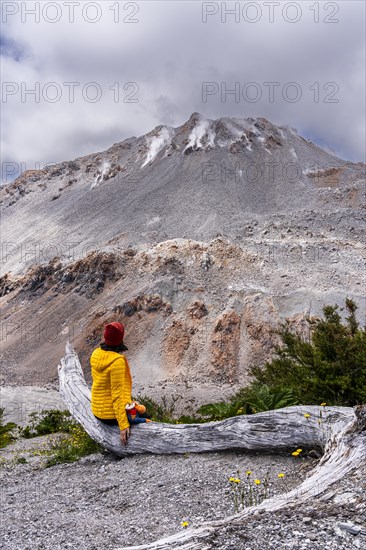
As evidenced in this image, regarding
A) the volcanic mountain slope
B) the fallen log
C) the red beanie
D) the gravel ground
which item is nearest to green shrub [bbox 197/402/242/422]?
the gravel ground

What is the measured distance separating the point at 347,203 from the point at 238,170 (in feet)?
44.0

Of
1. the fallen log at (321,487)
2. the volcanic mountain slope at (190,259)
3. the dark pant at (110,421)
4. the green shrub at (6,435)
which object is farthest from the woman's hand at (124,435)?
A: the volcanic mountain slope at (190,259)

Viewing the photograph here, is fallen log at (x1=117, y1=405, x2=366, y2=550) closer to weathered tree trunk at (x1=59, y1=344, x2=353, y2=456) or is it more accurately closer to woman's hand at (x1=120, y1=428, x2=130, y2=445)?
weathered tree trunk at (x1=59, y1=344, x2=353, y2=456)

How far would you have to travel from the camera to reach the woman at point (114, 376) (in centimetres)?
639

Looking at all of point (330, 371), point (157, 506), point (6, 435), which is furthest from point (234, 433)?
point (6, 435)

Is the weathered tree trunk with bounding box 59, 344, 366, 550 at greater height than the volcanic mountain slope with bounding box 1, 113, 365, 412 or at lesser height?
greater

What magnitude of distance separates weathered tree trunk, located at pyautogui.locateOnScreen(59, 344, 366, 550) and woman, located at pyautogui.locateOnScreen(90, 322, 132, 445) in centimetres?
37

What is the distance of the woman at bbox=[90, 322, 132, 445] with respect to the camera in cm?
639

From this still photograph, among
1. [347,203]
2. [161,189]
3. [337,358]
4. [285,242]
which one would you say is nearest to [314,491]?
[337,358]

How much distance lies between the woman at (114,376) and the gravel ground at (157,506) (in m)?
0.69

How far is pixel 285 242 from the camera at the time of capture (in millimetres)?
30078

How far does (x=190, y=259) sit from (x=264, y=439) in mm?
24255

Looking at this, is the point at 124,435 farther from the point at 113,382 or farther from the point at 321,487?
the point at 321,487

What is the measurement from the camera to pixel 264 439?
5.69 m
